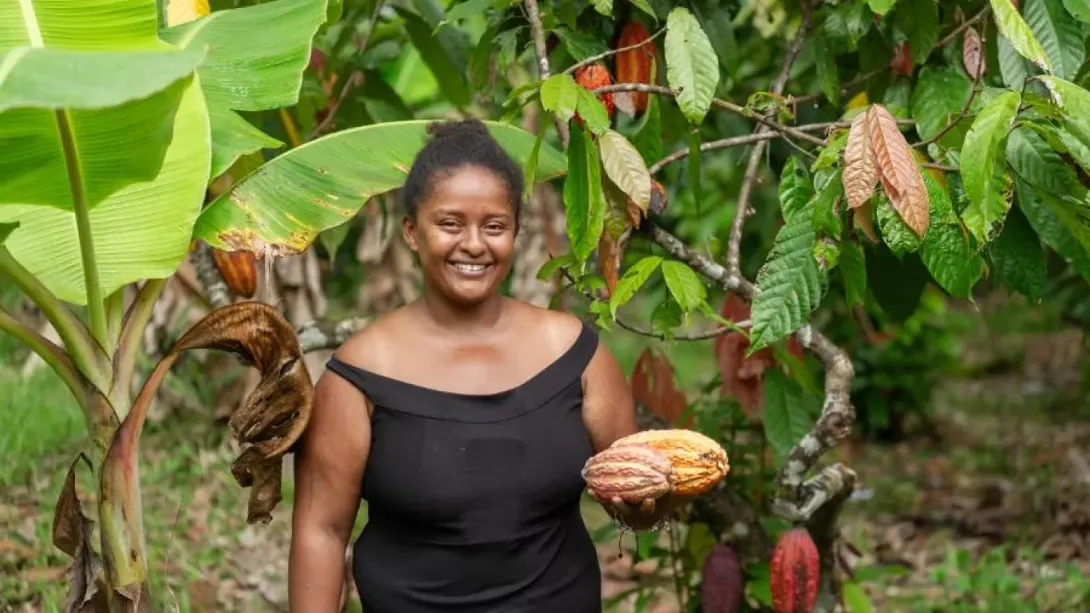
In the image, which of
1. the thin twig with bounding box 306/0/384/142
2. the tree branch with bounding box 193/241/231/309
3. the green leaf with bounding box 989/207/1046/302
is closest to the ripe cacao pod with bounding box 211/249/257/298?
the tree branch with bounding box 193/241/231/309

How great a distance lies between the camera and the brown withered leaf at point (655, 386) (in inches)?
141

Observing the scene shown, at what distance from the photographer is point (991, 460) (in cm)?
664

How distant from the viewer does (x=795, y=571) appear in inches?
121

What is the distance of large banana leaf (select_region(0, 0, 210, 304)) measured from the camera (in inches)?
73.2

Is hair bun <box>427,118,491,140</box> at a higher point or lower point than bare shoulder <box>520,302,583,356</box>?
higher

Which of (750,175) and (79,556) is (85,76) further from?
(750,175)

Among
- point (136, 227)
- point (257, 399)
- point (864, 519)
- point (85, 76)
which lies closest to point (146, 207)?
point (136, 227)

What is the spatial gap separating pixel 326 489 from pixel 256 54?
92 centimetres

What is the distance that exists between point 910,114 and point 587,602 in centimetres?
126

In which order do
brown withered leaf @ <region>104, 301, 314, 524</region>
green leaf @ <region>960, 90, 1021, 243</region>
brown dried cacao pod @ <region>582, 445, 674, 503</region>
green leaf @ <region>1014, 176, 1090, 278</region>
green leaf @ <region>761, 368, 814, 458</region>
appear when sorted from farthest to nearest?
green leaf @ <region>761, 368, 814, 458</region>
green leaf @ <region>1014, 176, 1090, 278</region>
brown withered leaf @ <region>104, 301, 314, 524</region>
brown dried cacao pod @ <region>582, 445, 674, 503</region>
green leaf @ <region>960, 90, 1021, 243</region>

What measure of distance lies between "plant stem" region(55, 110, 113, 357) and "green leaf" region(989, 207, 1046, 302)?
168cm

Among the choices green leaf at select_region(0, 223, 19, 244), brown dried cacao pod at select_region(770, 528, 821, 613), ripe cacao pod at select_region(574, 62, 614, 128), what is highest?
ripe cacao pod at select_region(574, 62, 614, 128)

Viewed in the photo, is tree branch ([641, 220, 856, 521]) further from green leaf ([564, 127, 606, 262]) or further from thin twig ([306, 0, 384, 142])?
thin twig ([306, 0, 384, 142])

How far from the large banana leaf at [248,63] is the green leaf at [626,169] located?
0.62 m
